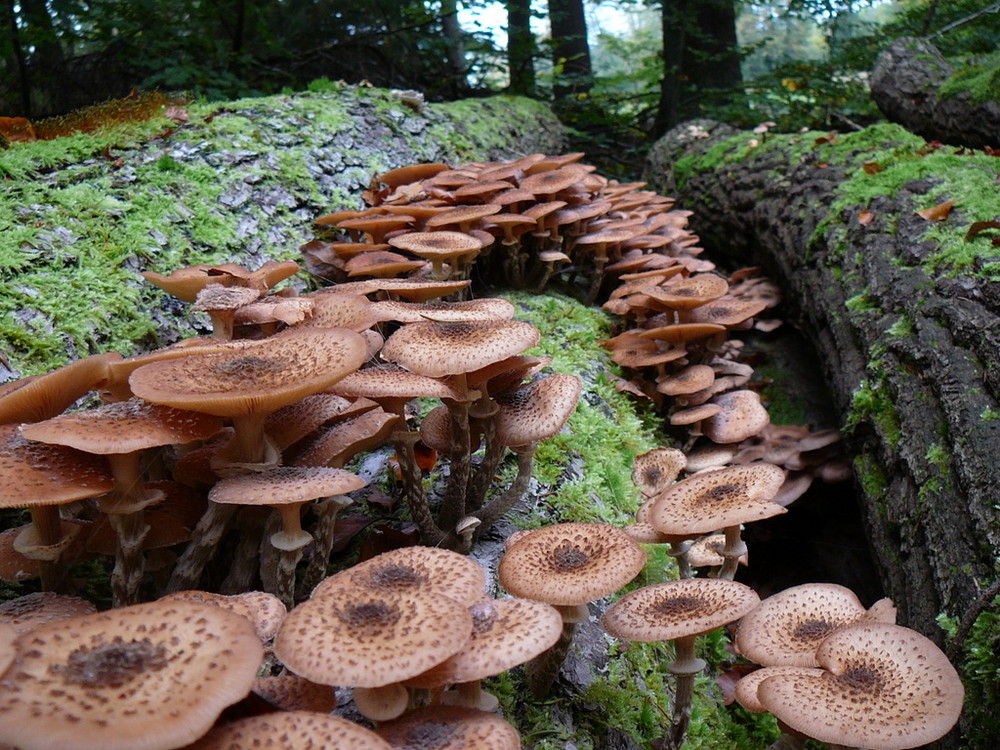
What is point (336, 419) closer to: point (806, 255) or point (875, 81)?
point (806, 255)

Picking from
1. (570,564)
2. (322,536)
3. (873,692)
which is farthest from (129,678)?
(873,692)

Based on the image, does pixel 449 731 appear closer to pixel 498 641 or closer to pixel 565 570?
pixel 498 641

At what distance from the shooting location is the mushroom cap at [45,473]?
203 centimetres

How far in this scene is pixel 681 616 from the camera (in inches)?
92.7

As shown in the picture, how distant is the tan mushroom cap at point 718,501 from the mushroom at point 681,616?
0.28 meters

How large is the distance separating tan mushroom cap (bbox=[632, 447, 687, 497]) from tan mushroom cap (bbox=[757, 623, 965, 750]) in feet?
5.72

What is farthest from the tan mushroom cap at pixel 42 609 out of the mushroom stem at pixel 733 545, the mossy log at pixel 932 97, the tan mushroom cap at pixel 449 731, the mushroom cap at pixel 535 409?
the mossy log at pixel 932 97

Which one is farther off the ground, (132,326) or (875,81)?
(875,81)

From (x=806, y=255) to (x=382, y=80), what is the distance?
878cm

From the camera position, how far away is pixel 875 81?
891 centimetres

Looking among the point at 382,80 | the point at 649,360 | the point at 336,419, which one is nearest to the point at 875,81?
the point at 649,360

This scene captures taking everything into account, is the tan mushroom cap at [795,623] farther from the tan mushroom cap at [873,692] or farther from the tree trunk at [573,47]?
the tree trunk at [573,47]

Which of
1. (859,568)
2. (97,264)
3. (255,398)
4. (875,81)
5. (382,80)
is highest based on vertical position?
(382,80)

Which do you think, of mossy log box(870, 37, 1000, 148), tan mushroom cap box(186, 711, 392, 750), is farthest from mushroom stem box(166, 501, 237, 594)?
mossy log box(870, 37, 1000, 148)
